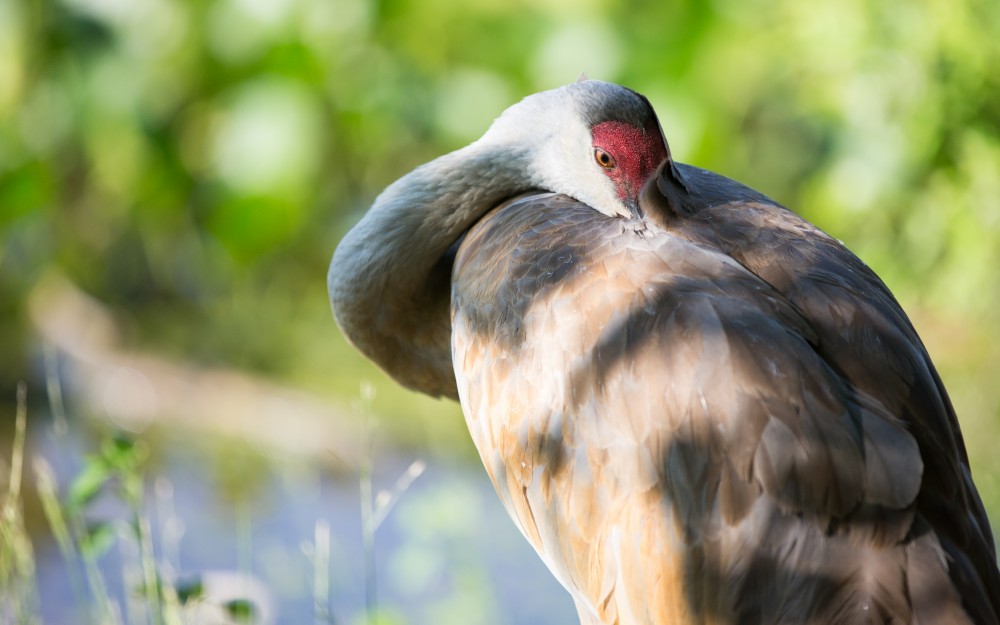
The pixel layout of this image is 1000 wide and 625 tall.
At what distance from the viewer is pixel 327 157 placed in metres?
6.05

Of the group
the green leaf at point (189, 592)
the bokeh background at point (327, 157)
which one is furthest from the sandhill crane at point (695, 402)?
Answer: the bokeh background at point (327, 157)

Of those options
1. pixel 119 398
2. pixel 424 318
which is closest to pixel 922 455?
pixel 424 318

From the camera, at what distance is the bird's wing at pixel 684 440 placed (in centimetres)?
173

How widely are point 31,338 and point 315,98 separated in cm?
199

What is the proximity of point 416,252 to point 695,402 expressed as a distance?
85 cm

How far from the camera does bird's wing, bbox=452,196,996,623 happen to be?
5.67ft

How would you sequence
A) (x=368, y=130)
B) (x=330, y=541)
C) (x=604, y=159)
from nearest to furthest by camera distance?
1. (x=604, y=159)
2. (x=330, y=541)
3. (x=368, y=130)

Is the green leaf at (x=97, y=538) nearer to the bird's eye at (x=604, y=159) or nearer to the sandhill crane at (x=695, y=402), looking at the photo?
the sandhill crane at (x=695, y=402)

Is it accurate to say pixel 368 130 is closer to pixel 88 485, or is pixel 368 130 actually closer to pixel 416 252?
pixel 416 252

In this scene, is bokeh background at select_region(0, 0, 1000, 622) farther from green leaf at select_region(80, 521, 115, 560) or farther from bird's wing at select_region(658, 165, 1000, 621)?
bird's wing at select_region(658, 165, 1000, 621)

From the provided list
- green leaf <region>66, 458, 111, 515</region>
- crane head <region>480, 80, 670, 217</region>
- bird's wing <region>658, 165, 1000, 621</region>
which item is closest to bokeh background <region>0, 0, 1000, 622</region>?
green leaf <region>66, 458, 111, 515</region>

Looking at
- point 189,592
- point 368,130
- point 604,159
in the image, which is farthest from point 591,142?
point 368,130

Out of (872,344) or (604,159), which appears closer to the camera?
(872,344)

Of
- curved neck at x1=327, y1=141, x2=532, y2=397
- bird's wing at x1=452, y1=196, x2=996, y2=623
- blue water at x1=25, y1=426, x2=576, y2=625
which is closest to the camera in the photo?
bird's wing at x1=452, y1=196, x2=996, y2=623
